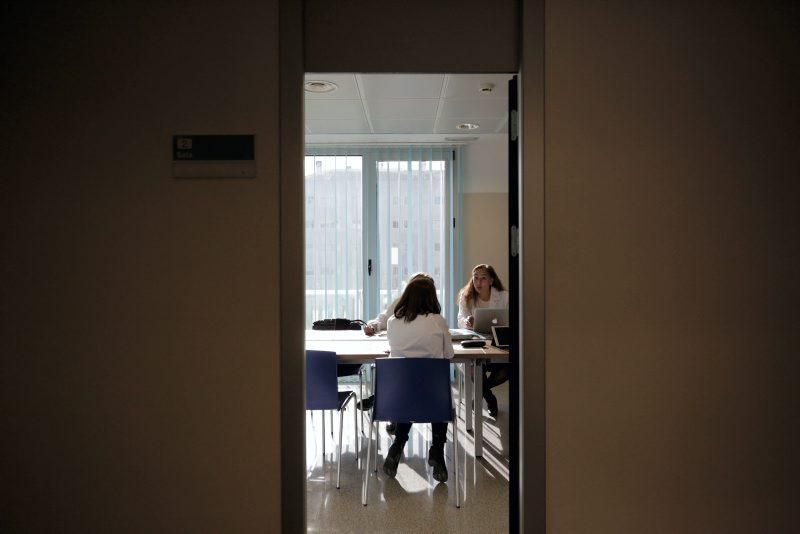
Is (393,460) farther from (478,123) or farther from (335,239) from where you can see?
(478,123)

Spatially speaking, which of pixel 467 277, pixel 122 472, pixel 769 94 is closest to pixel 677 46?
pixel 769 94

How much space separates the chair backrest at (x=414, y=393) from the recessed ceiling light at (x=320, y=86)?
85.4 inches

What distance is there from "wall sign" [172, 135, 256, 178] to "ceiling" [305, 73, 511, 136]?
1821 mm

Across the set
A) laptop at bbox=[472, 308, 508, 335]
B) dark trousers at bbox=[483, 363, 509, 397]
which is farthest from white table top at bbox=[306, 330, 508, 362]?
dark trousers at bbox=[483, 363, 509, 397]

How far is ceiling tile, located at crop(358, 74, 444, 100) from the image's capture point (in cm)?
378

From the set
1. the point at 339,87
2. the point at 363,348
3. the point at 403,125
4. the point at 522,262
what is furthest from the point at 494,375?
the point at 522,262

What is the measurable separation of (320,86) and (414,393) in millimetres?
2390

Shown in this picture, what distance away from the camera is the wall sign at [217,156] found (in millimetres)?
1829

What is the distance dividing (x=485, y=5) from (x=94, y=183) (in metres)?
1.49

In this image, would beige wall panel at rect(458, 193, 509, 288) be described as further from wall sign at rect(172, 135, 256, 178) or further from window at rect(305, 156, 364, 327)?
wall sign at rect(172, 135, 256, 178)

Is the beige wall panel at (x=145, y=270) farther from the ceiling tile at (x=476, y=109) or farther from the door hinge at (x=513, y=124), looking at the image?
Answer: the ceiling tile at (x=476, y=109)

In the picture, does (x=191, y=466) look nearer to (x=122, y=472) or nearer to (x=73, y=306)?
(x=122, y=472)

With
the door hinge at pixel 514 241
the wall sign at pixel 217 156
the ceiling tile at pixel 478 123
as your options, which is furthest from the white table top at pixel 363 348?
the ceiling tile at pixel 478 123

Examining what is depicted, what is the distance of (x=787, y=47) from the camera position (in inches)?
73.0
